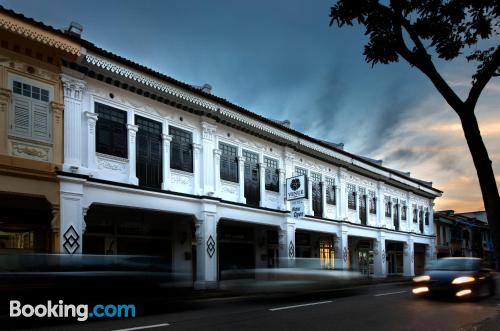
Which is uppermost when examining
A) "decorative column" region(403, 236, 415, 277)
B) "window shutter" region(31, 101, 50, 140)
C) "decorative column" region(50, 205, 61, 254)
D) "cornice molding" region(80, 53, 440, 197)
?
"cornice molding" region(80, 53, 440, 197)

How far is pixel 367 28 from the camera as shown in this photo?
6.43 m

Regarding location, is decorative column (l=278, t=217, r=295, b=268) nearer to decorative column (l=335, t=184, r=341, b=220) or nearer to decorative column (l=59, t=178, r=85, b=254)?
decorative column (l=335, t=184, r=341, b=220)

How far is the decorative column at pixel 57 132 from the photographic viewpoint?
16188 mm

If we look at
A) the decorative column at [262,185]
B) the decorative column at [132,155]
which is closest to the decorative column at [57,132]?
the decorative column at [132,155]

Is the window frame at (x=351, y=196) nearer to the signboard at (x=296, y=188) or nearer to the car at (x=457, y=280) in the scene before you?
the signboard at (x=296, y=188)

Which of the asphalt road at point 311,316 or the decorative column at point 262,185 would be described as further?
the decorative column at point 262,185

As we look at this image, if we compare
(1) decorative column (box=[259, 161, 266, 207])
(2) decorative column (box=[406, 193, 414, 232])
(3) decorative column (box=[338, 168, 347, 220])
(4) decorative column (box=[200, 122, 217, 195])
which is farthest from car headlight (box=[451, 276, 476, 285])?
(2) decorative column (box=[406, 193, 414, 232])

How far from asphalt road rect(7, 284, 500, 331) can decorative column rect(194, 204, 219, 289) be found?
564 cm

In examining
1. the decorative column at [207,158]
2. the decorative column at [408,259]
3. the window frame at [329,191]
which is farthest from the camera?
the decorative column at [408,259]

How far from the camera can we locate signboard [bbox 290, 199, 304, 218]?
25.5 metres

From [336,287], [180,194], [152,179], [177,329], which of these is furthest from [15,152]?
[336,287]

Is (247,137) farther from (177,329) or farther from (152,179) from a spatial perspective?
(177,329)

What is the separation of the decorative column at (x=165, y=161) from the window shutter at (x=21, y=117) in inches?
220

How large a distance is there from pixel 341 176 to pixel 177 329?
2323 centimetres
